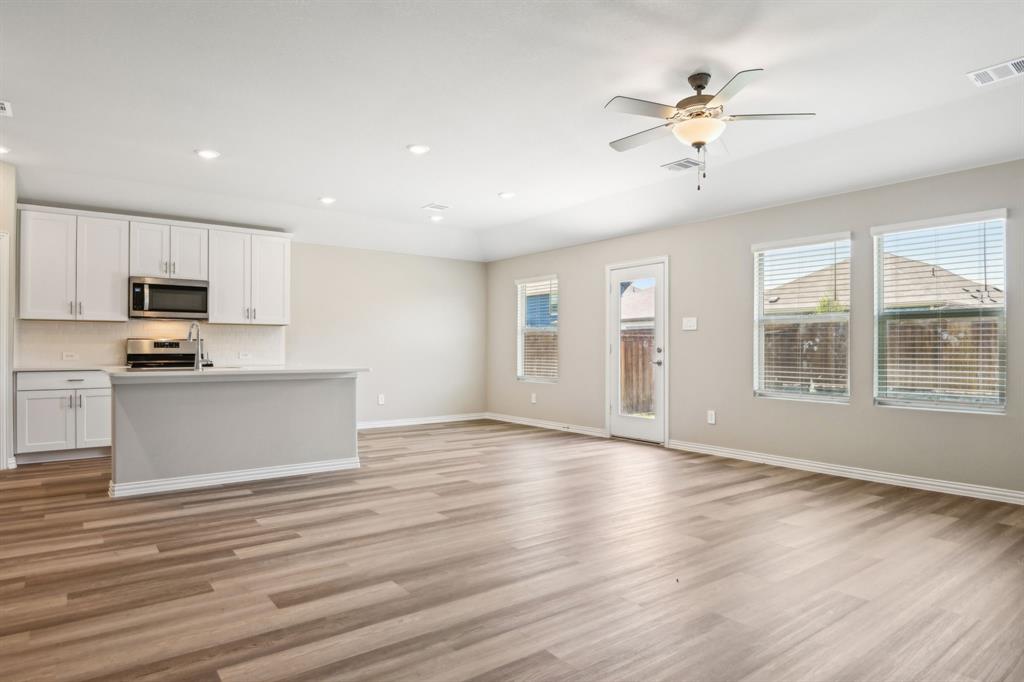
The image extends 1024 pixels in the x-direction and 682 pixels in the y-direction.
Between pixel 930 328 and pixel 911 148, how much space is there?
4.64 ft

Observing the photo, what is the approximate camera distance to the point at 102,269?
6250 millimetres

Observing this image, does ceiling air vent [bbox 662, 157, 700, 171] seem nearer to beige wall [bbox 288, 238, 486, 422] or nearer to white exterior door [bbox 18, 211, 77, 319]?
beige wall [bbox 288, 238, 486, 422]

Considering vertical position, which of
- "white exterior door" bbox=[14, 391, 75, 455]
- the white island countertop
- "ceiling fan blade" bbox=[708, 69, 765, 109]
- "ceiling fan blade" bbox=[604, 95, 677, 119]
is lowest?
"white exterior door" bbox=[14, 391, 75, 455]

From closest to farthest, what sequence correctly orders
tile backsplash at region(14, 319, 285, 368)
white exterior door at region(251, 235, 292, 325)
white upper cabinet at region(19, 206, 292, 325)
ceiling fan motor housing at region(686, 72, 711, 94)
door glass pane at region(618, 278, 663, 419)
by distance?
ceiling fan motor housing at region(686, 72, 711, 94)
white upper cabinet at region(19, 206, 292, 325)
tile backsplash at region(14, 319, 285, 368)
door glass pane at region(618, 278, 663, 419)
white exterior door at region(251, 235, 292, 325)

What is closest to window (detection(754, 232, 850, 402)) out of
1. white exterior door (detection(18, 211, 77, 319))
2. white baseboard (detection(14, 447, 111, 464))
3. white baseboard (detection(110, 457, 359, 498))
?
white baseboard (detection(110, 457, 359, 498))

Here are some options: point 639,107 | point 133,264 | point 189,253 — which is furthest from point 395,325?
point 639,107

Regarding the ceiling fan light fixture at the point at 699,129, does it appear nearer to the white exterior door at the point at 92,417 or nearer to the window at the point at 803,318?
the window at the point at 803,318

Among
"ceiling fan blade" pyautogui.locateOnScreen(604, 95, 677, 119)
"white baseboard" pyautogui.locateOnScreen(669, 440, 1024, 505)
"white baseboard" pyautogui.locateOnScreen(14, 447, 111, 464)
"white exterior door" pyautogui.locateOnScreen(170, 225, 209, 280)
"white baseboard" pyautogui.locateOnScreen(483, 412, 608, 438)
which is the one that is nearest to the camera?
"ceiling fan blade" pyautogui.locateOnScreen(604, 95, 677, 119)

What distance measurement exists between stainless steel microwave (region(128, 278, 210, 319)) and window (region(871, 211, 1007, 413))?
268 inches

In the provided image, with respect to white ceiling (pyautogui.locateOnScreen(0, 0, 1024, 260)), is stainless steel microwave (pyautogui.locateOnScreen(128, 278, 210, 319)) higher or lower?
lower

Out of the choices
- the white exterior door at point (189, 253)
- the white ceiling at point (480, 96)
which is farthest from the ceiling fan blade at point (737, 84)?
the white exterior door at point (189, 253)

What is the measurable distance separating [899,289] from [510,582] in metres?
4.15

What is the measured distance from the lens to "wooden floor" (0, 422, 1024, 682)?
210 cm

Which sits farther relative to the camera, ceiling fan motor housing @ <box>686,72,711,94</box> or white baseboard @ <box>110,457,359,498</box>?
white baseboard @ <box>110,457,359,498</box>
